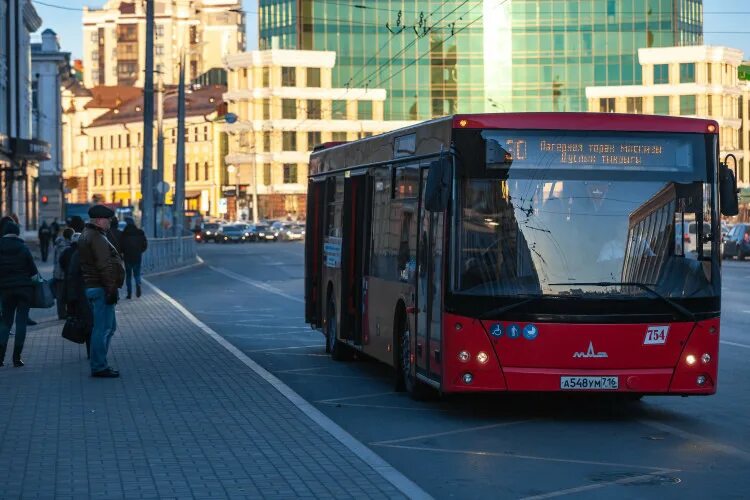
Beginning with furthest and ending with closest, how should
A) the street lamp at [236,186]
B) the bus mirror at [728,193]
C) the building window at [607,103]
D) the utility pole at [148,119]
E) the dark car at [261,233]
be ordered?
the street lamp at [236,186], the building window at [607,103], the dark car at [261,233], the utility pole at [148,119], the bus mirror at [728,193]

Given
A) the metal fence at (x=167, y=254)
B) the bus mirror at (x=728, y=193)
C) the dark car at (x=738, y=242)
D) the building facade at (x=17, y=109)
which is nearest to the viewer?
the bus mirror at (x=728, y=193)

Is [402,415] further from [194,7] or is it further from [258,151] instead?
[194,7]

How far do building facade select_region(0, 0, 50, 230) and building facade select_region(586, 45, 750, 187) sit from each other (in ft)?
144

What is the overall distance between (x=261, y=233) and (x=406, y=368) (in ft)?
300

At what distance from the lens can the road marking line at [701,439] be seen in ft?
35.4

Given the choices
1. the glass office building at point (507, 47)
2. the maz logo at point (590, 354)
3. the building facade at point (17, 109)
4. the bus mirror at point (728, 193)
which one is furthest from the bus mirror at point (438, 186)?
the glass office building at point (507, 47)

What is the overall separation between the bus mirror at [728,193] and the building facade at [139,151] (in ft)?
402

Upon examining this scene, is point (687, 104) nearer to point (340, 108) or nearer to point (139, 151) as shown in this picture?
point (340, 108)

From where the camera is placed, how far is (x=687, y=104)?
4469 inches

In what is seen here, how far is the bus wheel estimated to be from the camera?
1836 cm

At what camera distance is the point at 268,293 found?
36844mm

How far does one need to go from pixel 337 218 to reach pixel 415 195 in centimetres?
406

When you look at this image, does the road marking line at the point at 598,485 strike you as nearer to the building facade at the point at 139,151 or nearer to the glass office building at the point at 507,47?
the glass office building at the point at 507,47

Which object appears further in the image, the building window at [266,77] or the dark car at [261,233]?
the building window at [266,77]
